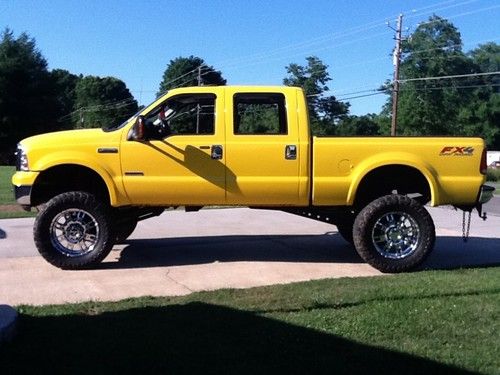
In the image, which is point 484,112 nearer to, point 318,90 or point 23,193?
point 318,90

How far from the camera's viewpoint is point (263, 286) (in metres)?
7.39

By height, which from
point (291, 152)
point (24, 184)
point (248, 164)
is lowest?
point (24, 184)

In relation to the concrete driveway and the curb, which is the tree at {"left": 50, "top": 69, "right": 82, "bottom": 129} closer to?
the concrete driveway

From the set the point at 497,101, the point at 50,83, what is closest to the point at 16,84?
the point at 50,83

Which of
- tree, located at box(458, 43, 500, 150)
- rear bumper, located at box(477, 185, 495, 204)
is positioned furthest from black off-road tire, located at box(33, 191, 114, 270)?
tree, located at box(458, 43, 500, 150)

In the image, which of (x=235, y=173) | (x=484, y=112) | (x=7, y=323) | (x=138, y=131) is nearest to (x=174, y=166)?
(x=138, y=131)

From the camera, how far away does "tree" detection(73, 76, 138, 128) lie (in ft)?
313

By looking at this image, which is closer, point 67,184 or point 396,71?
point 67,184

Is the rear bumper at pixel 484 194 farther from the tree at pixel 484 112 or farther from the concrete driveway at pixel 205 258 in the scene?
the tree at pixel 484 112

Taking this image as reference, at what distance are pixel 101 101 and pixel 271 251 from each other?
309 ft

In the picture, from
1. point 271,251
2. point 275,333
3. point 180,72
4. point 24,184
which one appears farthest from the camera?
point 180,72

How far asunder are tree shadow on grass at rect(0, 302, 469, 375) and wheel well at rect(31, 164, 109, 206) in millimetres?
3023

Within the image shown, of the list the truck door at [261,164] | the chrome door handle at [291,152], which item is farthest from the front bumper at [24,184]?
the chrome door handle at [291,152]

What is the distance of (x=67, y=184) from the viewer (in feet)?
29.2
